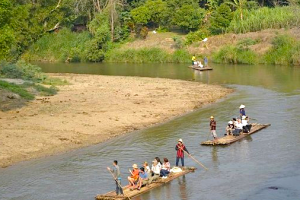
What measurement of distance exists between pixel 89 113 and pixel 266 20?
48910 mm

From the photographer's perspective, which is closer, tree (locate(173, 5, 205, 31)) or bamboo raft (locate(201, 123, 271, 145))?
bamboo raft (locate(201, 123, 271, 145))

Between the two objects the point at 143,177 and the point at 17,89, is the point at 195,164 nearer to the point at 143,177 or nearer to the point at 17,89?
the point at 143,177

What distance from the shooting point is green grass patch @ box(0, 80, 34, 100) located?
1785 inches

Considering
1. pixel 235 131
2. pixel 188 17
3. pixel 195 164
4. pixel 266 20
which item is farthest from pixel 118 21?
pixel 195 164

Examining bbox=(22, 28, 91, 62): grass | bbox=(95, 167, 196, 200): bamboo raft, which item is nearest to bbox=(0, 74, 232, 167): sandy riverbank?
bbox=(95, 167, 196, 200): bamboo raft

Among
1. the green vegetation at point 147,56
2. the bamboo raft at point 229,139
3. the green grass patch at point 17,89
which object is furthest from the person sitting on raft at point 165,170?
Answer: the green vegetation at point 147,56

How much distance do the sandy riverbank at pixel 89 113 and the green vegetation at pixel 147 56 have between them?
89.5 feet

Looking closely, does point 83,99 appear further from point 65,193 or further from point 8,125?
point 65,193

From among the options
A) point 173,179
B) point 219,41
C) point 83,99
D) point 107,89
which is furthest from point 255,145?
point 219,41

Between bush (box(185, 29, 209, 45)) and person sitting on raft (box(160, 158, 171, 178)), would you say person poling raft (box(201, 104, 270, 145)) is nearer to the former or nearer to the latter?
person sitting on raft (box(160, 158, 171, 178))

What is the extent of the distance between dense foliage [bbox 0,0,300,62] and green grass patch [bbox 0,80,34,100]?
120ft

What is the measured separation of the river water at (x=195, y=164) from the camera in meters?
25.5

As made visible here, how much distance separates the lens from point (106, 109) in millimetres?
42500

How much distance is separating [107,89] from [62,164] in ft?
78.0
